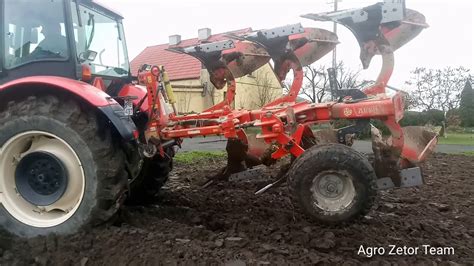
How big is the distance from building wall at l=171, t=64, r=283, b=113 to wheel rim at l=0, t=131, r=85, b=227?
15931 millimetres

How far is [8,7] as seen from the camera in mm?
3967

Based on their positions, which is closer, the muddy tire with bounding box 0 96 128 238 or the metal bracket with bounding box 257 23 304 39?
the muddy tire with bounding box 0 96 128 238

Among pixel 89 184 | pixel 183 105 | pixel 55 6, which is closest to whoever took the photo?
pixel 89 184

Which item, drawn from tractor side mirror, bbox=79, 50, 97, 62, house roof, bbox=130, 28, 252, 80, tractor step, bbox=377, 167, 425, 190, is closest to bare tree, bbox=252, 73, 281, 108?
house roof, bbox=130, 28, 252, 80

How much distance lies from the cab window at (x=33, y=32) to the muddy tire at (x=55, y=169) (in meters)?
0.51

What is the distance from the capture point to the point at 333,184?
3643mm

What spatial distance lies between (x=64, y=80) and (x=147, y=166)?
1.61 meters

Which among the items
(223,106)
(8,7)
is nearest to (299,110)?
(223,106)

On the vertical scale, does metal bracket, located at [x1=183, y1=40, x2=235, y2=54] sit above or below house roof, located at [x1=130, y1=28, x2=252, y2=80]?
below

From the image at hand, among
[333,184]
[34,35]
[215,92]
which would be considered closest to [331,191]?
[333,184]

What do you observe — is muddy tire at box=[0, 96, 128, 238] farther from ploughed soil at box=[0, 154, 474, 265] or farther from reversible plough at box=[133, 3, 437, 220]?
reversible plough at box=[133, 3, 437, 220]

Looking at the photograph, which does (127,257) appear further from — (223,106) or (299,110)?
(223,106)

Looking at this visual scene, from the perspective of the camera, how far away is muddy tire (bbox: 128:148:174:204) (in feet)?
16.3

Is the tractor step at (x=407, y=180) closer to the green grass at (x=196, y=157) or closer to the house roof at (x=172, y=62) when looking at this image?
the green grass at (x=196, y=157)
